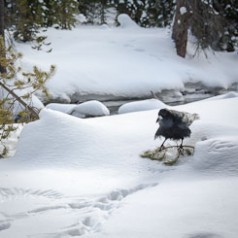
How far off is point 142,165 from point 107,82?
9.96 m

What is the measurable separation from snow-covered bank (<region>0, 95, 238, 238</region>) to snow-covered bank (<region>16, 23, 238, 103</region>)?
25.0ft

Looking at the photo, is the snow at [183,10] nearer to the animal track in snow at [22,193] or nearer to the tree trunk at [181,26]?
the tree trunk at [181,26]

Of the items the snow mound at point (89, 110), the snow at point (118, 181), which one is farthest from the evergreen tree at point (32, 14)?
the snow at point (118, 181)

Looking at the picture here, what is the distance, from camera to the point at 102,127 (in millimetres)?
5918

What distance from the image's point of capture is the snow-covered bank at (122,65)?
1429 cm

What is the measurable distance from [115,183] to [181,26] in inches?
553

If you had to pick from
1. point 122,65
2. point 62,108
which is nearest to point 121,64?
point 122,65

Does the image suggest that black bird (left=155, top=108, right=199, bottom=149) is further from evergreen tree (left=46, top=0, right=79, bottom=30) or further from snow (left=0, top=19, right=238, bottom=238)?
evergreen tree (left=46, top=0, right=79, bottom=30)

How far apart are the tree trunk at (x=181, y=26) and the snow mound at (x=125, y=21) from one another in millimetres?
4649

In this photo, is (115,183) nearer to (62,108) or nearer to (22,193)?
(22,193)

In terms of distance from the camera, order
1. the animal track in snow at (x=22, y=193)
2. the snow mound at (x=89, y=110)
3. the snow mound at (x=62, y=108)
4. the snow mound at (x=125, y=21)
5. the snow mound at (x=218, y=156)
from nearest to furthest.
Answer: the animal track in snow at (x=22, y=193)
the snow mound at (x=218, y=156)
the snow mound at (x=89, y=110)
the snow mound at (x=62, y=108)
the snow mound at (x=125, y=21)

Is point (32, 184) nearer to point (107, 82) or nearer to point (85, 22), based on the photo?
point (107, 82)

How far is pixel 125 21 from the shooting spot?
23016 mm

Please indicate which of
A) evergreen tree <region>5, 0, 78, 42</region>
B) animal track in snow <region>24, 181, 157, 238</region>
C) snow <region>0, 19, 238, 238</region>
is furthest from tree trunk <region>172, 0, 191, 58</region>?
animal track in snow <region>24, 181, 157, 238</region>
